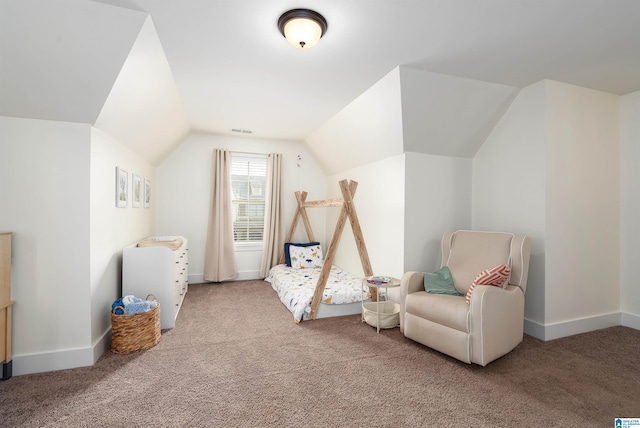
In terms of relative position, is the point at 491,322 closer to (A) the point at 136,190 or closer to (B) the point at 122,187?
(B) the point at 122,187

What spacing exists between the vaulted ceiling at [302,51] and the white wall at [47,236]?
19 cm

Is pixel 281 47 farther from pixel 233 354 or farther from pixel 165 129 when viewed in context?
pixel 233 354

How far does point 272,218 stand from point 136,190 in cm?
206

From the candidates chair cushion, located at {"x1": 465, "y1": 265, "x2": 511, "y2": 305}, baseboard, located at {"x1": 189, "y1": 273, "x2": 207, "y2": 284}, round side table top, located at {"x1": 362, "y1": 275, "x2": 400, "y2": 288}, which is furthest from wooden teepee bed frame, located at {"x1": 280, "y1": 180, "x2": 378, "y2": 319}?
baseboard, located at {"x1": 189, "y1": 273, "x2": 207, "y2": 284}

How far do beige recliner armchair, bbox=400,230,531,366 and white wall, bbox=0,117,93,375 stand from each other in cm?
264

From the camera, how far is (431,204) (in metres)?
3.40

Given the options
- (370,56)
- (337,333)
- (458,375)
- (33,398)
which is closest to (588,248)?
(458,375)

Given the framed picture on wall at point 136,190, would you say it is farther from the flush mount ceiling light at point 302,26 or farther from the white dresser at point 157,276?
the flush mount ceiling light at point 302,26

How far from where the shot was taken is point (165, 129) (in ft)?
12.0

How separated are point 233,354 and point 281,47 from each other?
246cm

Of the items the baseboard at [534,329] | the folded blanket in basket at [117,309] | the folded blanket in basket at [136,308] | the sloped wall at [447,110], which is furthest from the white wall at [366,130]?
the folded blanket in basket at [117,309]

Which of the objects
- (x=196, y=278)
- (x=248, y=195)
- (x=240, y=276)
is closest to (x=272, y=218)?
(x=248, y=195)

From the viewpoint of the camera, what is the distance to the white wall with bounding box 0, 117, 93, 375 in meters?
2.12

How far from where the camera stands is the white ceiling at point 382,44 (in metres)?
1.81
